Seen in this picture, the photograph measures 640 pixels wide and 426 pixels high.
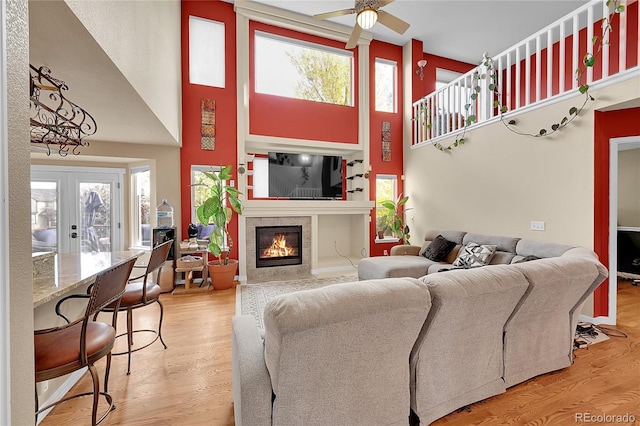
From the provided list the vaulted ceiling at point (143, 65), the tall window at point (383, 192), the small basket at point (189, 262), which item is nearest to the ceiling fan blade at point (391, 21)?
the vaulted ceiling at point (143, 65)

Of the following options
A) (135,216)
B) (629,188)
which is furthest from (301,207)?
(629,188)

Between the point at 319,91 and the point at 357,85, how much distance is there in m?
0.85

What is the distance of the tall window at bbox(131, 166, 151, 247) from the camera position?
4.95 meters

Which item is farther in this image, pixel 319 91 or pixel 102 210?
pixel 319 91

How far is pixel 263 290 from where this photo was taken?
4.35 meters

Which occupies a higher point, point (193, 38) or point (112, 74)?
point (193, 38)

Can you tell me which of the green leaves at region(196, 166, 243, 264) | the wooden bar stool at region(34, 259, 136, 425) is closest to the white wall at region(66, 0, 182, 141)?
the green leaves at region(196, 166, 243, 264)

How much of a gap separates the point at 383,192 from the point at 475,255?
2849 mm

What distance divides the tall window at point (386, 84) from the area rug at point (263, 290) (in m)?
3.89

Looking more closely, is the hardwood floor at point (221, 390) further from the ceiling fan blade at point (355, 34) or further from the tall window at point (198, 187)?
the ceiling fan blade at point (355, 34)

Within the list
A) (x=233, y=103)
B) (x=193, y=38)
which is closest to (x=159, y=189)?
(x=233, y=103)

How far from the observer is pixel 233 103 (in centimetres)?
→ 504

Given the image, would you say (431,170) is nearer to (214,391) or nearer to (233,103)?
(233,103)

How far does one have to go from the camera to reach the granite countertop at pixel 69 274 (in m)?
1.46
